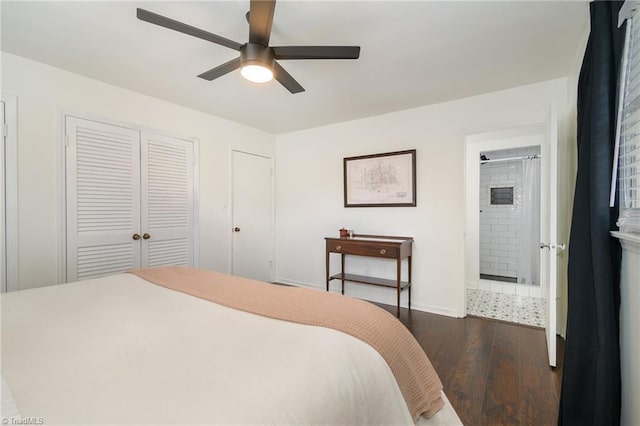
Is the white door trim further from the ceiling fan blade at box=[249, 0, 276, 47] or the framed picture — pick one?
the framed picture

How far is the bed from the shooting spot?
689 millimetres

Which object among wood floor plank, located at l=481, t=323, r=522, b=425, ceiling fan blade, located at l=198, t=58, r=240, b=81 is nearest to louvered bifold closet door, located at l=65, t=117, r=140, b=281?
ceiling fan blade, located at l=198, t=58, r=240, b=81

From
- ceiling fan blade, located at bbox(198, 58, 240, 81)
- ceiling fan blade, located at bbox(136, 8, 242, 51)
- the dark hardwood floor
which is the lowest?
the dark hardwood floor

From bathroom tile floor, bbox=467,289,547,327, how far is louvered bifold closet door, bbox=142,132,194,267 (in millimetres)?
3323

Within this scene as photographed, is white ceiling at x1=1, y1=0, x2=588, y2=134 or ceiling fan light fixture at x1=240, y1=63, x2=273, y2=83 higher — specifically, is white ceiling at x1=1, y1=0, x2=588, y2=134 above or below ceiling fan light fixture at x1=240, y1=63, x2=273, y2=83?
above

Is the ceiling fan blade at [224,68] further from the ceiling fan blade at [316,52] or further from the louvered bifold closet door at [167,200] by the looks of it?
the louvered bifold closet door at [167,200]

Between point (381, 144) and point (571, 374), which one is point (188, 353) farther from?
point (381, 144)

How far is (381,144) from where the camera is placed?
3.52 m

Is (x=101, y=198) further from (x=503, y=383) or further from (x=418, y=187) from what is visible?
(x=503, y=383)

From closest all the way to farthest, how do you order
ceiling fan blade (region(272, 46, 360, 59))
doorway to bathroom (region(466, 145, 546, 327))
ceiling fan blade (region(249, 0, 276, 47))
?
1. ceiling fan blade (region(249, 0, 276, 47))
2. ceiling fan blade (region(272, 46, 360, 59))
3. doorway to bathroom (region(466, 145, 546, 327))

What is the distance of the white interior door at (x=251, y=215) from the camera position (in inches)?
150

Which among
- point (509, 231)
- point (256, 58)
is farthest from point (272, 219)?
point (509, 231)

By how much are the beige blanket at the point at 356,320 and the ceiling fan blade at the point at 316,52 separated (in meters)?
1.32

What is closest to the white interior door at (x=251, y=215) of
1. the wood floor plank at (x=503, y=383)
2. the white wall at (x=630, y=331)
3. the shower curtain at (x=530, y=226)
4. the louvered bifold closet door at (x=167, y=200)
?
the louvered bifold closet door at (x=167, y=200)
